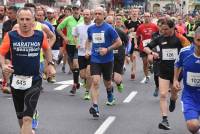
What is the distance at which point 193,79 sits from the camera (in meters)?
8.03

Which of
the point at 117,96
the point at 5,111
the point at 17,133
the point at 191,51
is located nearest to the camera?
the point at 191,51

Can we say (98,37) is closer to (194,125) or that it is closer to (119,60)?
(119,60)

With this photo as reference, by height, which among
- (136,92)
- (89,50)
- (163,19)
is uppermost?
(163,19)

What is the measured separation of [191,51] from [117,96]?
20.4 ft

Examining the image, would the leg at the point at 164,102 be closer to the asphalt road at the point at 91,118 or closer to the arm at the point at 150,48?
the asphalt road at the point at 91,118

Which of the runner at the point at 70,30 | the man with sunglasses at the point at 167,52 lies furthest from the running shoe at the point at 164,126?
the runner at the point at 70,30

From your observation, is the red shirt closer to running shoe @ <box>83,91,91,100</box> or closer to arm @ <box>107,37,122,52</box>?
running shoe @ <box>83,91,91,100</box>

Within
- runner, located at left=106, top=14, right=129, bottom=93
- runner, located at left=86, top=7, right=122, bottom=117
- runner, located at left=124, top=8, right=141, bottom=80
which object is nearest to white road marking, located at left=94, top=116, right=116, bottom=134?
runner, located at left=86, top=7, right=122, bottom=117

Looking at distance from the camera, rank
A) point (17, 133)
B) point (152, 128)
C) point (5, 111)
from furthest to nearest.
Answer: point (5, 111)
point (152, 128)
point (17, 133)

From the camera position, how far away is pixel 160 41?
10461 mm

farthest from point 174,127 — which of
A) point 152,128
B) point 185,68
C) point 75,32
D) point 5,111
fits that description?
point 75,32

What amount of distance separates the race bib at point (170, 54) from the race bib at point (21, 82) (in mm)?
3196

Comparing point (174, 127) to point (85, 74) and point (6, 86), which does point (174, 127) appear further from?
point (6, 86)

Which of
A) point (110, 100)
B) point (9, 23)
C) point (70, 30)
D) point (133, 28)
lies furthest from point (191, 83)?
point (133, 28)
